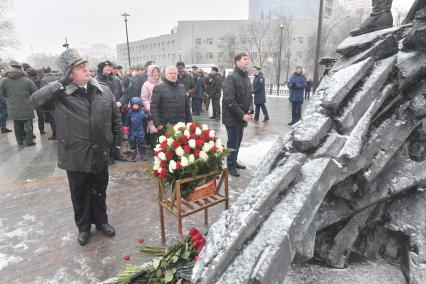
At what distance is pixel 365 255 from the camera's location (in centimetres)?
221

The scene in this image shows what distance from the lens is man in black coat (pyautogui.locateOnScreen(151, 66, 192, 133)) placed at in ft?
16.6

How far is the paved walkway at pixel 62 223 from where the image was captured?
317cm

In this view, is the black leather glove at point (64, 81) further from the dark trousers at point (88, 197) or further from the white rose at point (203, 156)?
the white rose at point (203, 156)

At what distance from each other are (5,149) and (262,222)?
8407 millimetres

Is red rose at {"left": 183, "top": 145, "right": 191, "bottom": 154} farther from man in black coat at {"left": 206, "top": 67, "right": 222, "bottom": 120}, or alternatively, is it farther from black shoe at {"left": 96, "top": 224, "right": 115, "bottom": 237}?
man in black coat at {"left": 206, "top": 67, "right": 222, "bottom": 120}

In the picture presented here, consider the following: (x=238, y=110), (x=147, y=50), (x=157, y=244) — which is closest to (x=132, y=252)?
(x=157, y=244)

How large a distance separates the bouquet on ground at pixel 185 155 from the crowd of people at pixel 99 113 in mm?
714

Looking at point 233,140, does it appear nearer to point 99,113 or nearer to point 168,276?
point 99,113

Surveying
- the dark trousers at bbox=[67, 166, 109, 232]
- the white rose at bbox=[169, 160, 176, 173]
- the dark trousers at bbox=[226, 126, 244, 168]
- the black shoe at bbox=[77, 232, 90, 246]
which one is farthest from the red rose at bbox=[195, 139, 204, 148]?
the dark trousers at bbox=[226, 126, 244, 168]

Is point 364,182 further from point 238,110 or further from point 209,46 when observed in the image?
point 209,46

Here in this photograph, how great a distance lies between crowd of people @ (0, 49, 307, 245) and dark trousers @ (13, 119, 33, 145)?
0.02 meters

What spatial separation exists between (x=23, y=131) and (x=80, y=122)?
6.25m

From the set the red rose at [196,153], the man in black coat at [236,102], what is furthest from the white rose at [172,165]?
the man in black coat at [236,102]

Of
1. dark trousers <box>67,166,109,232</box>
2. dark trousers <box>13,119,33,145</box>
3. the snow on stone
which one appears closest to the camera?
the snow on stone
